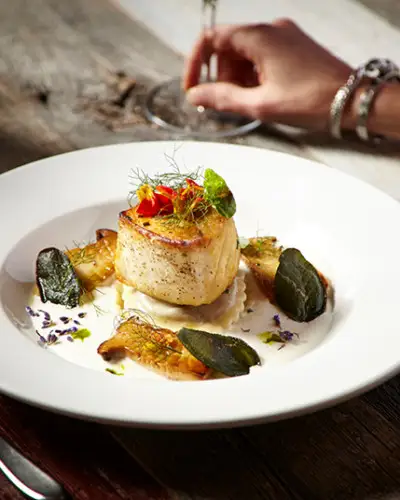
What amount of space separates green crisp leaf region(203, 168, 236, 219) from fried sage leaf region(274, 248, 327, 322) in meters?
0.25

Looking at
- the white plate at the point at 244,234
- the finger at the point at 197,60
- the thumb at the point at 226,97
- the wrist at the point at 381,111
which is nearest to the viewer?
the white plate at the point at 244,234

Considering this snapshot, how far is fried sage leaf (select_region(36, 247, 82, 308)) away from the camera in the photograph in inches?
93.4

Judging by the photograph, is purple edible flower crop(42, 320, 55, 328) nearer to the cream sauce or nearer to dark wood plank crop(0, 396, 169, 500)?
the cream sauce

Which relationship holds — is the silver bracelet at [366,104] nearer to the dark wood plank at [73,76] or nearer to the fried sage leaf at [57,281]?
the dark wood plank at [73,76]

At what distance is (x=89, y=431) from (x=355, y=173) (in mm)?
1789

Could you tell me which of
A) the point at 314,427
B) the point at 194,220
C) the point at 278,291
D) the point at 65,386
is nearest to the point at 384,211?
the point at 278,291

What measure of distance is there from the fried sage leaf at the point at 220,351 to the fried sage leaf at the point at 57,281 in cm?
44

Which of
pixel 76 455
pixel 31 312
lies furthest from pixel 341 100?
pixel 76 455

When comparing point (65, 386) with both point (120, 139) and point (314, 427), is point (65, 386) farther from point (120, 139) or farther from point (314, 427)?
point (120, 139)

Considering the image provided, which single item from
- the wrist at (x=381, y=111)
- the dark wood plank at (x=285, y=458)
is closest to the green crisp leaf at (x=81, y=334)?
the dark wood plank at (x=285, y=458)

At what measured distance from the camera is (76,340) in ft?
7.27

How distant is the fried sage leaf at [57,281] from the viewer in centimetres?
237

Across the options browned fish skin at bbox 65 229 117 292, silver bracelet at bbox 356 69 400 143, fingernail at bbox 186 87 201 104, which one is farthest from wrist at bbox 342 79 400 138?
browned fish skin at bbox 65 229 117 292

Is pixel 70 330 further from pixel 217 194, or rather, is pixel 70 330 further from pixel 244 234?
pixel 244 234
